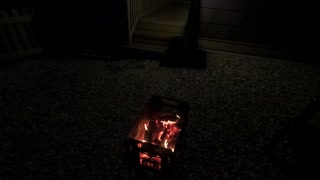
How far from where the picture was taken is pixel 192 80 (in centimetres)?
678

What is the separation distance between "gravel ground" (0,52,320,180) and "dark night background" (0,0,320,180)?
0.02 m

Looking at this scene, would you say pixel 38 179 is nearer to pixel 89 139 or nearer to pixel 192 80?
pixel 89 139

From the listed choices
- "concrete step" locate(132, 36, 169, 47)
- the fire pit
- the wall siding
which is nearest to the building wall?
the wall siding

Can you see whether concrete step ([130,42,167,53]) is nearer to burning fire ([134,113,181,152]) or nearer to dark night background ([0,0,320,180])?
dark night background ([0,0,320,180])

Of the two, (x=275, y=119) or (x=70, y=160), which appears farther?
(x=275, y=119)

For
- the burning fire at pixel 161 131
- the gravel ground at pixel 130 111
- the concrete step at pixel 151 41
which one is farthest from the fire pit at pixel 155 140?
the concrete step at pixel 151 41

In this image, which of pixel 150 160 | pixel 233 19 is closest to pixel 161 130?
pixel 150 160

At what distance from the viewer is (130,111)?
18.2ft

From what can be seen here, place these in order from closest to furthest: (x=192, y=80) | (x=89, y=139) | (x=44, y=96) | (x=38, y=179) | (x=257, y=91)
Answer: (x=38, y=179) < (x=89, y=139) < (x=44, y=96) < (x=257, y=91) < (x=192, y=80)

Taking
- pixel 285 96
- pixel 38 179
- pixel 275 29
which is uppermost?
pixel 275 29

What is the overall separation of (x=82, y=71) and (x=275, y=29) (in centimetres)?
631

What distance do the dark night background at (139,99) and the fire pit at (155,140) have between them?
634 millimetres

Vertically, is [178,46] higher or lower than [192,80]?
higher

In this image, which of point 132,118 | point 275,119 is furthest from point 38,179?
point 275,119
